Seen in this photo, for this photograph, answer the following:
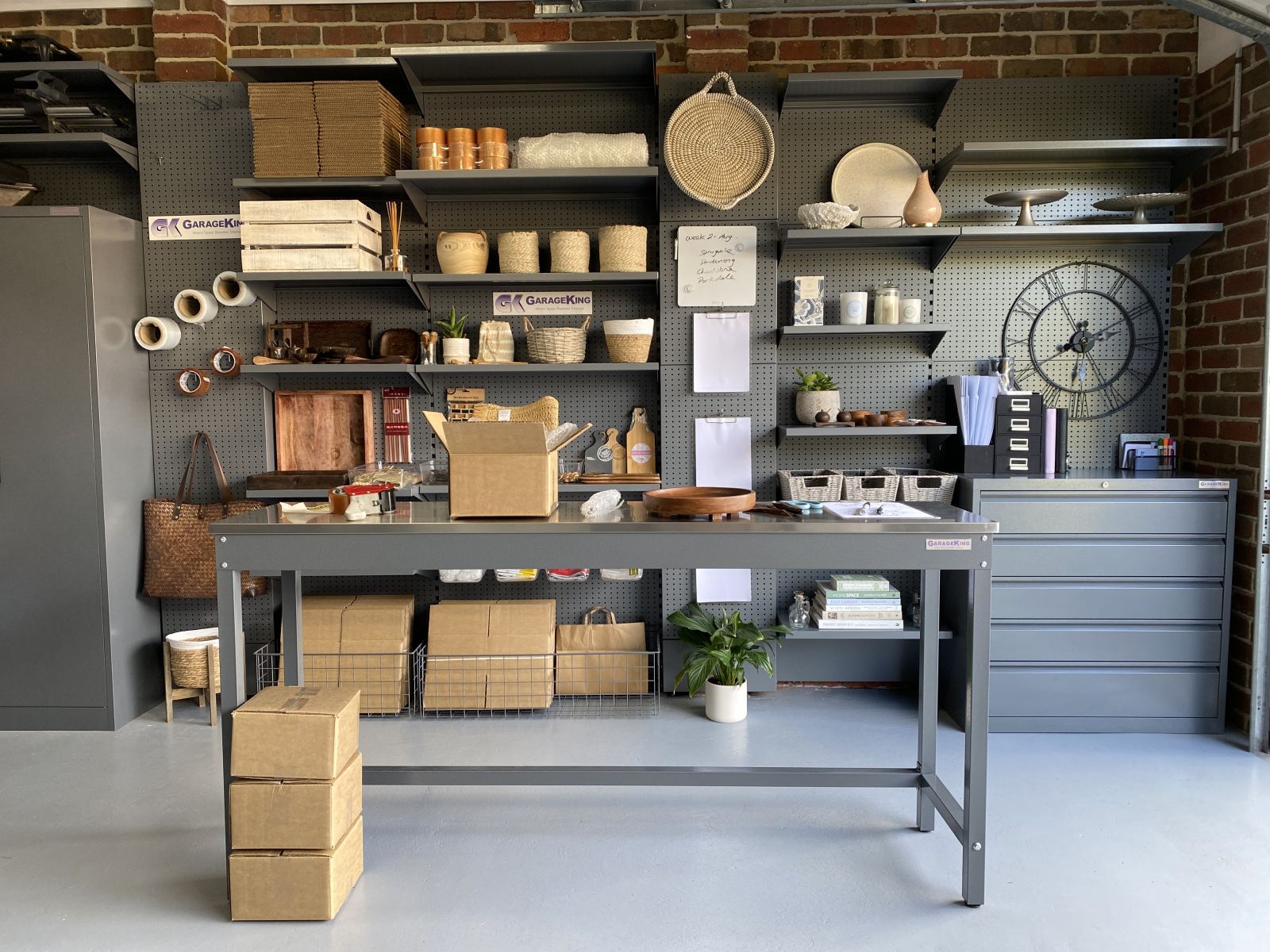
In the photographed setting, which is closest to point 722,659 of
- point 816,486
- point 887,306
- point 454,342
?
point 816,486

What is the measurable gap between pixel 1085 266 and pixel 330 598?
392 centimetres

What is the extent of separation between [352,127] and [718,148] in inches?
63.0

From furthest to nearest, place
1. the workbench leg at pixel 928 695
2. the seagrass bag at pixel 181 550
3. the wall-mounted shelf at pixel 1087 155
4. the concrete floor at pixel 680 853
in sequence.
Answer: the seagrass bag at pixel 181 550, the wall-mounted shelf at pixel 1087 155, the workbench leg at pixel 928 695, the concrete floor at pixel 680 853

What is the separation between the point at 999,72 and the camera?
4113mm

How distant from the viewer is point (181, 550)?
398 cm

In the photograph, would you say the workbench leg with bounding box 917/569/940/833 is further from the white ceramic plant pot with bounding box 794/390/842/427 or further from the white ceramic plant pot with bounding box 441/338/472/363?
the white ceramic plant pot with bounding box 441/338/472/363

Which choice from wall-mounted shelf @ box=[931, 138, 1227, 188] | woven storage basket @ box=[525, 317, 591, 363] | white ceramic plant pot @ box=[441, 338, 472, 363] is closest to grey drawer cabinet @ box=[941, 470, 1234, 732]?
wall-mounted shelf @ box=[931, 138, 1227, 188]

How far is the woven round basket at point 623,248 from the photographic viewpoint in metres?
3.85

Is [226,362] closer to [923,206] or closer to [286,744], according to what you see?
[286,744]

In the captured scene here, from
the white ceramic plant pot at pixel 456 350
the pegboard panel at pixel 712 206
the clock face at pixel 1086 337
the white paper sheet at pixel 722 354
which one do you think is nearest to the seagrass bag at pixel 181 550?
the white ceramic plant pot at pixel 456 350

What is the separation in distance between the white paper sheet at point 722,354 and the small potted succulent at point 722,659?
107 cm

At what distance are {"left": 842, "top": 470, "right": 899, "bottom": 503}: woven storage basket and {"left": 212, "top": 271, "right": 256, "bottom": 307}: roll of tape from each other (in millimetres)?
2894

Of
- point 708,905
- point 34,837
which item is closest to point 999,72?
point 708,905

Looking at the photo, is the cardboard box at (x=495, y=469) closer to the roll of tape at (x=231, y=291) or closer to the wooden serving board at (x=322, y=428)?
the wooden serving board at (x=322, y=428)
